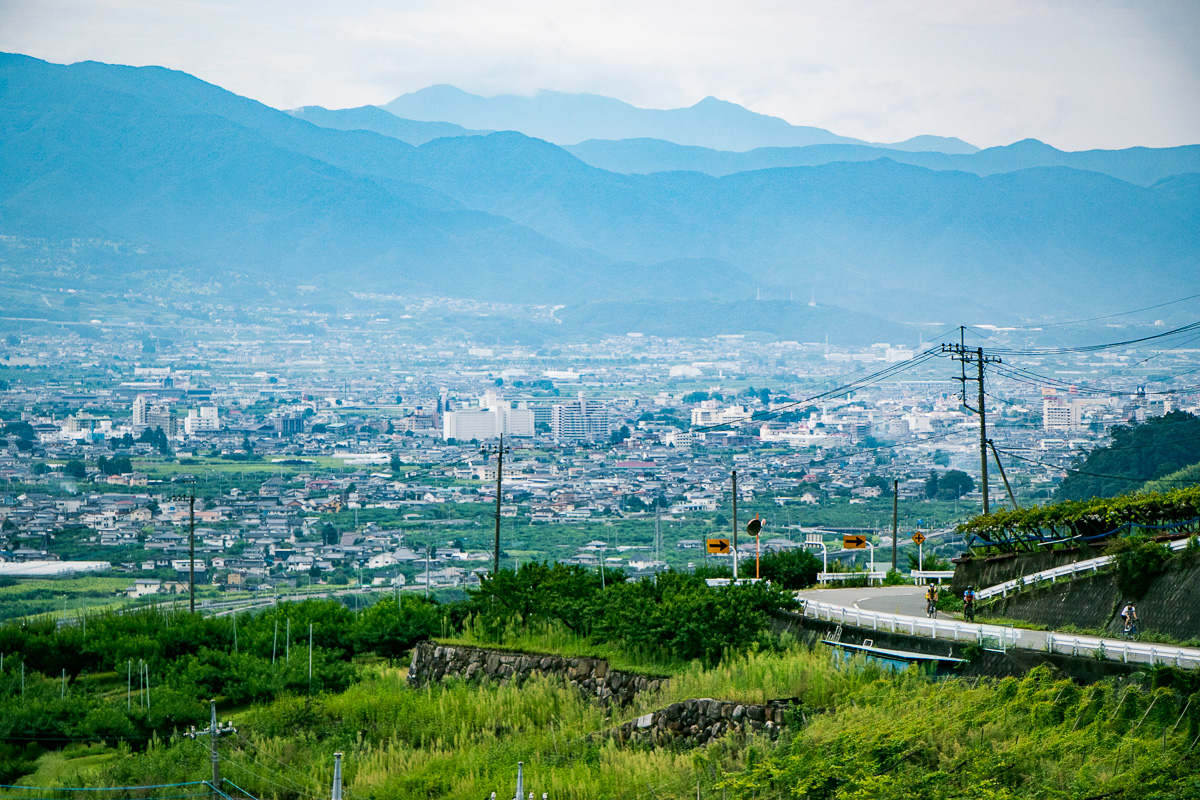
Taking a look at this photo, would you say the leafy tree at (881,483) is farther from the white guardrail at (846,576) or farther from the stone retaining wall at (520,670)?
the stone retaining wall at (520,670)

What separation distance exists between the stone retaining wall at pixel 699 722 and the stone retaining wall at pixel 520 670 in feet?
5.06

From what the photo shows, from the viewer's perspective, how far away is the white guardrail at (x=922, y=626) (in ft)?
63.5

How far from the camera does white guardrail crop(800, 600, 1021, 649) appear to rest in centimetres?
1936

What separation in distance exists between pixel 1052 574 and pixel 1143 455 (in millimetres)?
54241

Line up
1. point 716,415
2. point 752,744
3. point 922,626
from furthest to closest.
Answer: point 716,415, point 922,626, point 752,744

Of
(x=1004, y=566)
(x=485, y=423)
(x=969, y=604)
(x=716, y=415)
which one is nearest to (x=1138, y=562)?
(x=969, y=604)

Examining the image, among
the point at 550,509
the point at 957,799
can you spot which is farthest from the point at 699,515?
the point at 957,799

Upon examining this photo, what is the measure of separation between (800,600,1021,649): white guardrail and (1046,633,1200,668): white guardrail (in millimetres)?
810

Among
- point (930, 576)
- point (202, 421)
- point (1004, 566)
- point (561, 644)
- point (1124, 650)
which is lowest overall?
point (561, 644)

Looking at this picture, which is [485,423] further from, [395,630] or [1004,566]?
[1004,566]

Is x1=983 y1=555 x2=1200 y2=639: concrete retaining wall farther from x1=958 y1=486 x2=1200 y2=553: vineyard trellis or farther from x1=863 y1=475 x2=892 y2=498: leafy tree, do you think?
x1=863 y1=475 x2=892 y2=498: leafy tree

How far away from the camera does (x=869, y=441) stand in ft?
431

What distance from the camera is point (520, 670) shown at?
84.4 ft

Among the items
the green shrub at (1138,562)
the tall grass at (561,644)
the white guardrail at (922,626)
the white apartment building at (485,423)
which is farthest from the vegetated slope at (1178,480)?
the white apartment building at (485,423)
